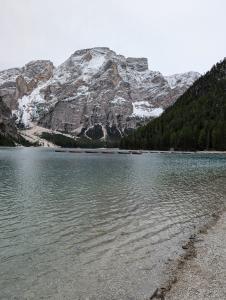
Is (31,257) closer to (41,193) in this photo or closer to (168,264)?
(168,264)

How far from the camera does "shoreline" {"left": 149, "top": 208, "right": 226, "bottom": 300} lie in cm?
1548

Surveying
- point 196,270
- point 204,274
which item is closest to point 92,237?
→ point 196,270

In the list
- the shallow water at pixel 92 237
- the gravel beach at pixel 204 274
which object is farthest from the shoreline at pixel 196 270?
the shallow water at pixel 92 237

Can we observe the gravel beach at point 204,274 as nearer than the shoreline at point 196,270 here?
Yes

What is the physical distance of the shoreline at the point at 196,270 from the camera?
50.8 feet

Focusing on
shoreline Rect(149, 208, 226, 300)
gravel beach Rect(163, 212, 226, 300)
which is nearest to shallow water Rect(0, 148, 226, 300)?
shoreline Rect(149, 208, 226, 300)

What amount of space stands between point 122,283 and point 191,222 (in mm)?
13671

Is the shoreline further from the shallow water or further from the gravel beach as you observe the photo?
the shallow water

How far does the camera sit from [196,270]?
1803 centimetres

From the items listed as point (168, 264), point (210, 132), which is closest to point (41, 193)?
point (168, 264)

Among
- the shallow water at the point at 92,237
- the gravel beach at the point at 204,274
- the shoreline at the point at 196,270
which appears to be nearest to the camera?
the gravel beach at the point at 204,274

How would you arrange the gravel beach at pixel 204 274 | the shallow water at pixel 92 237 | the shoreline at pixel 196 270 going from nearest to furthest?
1. the gravel beach at pixel 204 274
2. the shoreline at pixel 196 270
3. the shallow water at pixel 92 237

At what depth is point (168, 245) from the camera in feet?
74.8

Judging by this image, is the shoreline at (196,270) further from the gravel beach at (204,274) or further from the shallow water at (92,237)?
the shallow water at (92,237)
